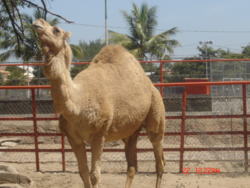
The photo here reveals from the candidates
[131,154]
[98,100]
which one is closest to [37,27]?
[98,100]

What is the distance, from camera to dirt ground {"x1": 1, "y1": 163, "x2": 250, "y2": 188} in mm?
5059

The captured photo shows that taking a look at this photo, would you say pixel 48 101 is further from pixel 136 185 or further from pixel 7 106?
pixel 136 185

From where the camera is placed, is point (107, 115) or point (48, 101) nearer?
point (107, 115)

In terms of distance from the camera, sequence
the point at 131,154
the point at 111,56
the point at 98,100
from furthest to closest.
→ the point at 131,154
the point at 111,56
the point at 98,100

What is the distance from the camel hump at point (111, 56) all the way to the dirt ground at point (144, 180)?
214cm

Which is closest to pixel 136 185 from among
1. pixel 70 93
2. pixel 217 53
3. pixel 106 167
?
pixel 106 167

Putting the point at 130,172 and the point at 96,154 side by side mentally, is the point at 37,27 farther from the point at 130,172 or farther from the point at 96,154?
the point at 130,172

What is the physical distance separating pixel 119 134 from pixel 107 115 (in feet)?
1.73

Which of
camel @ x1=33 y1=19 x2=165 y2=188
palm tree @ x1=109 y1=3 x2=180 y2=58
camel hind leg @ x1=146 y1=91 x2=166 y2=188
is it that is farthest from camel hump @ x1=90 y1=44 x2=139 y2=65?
palm tree @ x1=109 y1=3 x2=180 y2=58

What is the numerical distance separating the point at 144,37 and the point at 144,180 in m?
20.0

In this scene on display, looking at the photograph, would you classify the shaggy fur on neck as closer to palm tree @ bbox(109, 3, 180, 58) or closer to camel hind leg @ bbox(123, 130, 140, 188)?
camel hind leg @ bbox(123, 130, 140, 188)

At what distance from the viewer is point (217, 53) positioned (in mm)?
38469

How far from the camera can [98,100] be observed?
11.2ft

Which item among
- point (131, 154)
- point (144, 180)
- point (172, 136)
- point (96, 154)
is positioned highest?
point (96, 154)
